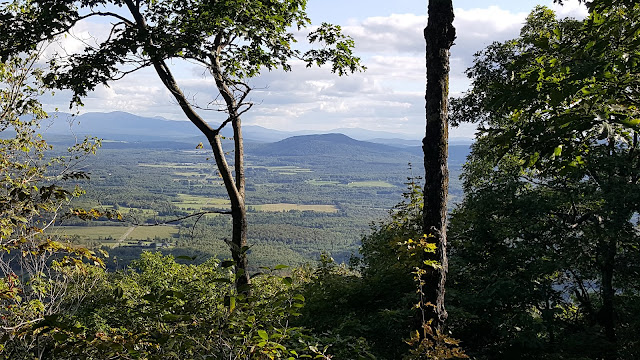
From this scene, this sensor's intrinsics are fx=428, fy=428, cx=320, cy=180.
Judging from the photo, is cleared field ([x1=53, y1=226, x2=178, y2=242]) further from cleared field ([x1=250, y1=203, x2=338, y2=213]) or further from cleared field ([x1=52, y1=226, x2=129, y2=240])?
cleared field ([x1=250, y1=203, x2=338, y2=213])

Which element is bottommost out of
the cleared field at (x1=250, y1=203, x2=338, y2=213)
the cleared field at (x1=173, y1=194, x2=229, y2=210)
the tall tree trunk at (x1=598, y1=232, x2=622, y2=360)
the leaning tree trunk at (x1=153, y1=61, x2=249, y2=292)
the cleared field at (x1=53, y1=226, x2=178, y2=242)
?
the cleared field at (x1=250, y1=203, x2=338, y2=213)

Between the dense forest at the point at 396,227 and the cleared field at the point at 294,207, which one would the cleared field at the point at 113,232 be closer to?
the cleared field at the point at 294,207

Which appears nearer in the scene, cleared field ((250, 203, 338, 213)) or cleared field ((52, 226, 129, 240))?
cleared field ((52, 226, 129, 240))

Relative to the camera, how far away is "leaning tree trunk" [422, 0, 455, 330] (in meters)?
4.25

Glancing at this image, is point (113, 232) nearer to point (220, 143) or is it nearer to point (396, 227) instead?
point (396, 227)

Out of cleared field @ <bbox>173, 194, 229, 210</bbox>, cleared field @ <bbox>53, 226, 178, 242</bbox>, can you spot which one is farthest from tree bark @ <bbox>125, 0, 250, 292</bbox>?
cleared field @ <bbox>173, 194, 229, 210</bbox>

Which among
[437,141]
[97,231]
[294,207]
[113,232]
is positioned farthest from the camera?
[294,207]

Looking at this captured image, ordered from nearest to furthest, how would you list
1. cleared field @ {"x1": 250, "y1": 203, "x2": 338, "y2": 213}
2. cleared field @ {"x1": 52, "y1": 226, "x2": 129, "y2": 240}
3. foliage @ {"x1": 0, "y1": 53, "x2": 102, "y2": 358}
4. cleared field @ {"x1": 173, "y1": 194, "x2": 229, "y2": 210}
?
foliage @ {"x1": 0, "y1": 53, "x2": 102, "y2": 358} → cleared field @ {"x1": 52, "y1": 226, "x2": 129, "y2": 240} → cleared field @ {"x1": 173, "y1": 194, "x2": 229, "y2": 210} → cleared field @ {"x1": 250, "y1": 203, "x2": 338, "y2": 213}

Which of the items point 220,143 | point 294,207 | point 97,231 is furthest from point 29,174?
point 294,207

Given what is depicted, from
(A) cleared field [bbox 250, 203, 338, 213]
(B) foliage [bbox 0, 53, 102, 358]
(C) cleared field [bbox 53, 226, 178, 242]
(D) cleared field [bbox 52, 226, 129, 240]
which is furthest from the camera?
(A) cleared field [bbox 250, 203, 338, 213]

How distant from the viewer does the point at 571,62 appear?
9.30 ft

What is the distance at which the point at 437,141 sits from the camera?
431cm

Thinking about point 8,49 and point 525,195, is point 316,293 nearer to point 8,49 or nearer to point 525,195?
point 525,195

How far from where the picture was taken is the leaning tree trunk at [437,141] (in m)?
4.25
